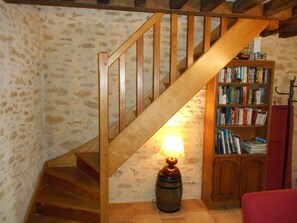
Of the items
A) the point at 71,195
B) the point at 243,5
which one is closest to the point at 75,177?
the point at 71,195

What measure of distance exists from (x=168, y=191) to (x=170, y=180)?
0.51ft

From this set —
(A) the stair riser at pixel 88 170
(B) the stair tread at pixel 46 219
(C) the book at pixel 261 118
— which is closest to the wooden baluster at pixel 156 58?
(A) the stair riser at pixel 88 170

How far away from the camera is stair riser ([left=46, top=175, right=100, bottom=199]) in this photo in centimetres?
290

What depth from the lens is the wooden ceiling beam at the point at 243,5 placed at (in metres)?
2.25

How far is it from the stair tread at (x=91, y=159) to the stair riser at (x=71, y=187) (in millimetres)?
298

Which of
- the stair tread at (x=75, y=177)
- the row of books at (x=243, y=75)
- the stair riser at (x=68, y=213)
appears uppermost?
the row of books at (x=243, y=75)

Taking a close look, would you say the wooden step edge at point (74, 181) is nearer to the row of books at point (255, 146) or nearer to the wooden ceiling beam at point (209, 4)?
the row of books at point (255, 146)

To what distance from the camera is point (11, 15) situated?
2270 mm

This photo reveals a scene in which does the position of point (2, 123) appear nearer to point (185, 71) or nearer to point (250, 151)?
point (185, 71)

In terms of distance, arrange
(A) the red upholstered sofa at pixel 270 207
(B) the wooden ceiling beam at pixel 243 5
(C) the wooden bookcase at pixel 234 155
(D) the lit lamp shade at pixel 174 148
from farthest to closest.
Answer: (C) the wooden bookcase at pixel 234 155 → (D) the lit lamp shade at pixel 174 148 → (B) the wooden ceiling beam at pixel 243 5 → (A) the red upholstered sofa at pixel 270 207

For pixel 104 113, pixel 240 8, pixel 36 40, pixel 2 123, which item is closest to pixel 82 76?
pixel 36 40

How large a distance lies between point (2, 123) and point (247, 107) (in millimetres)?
3184

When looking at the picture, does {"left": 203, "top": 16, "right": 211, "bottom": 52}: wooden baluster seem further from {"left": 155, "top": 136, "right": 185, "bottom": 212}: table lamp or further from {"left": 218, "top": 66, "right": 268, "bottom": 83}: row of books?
{"left": 155, "top": 136, "right": 185, "bottom": 212}: table lamp

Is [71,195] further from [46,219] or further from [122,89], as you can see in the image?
[122,89]
